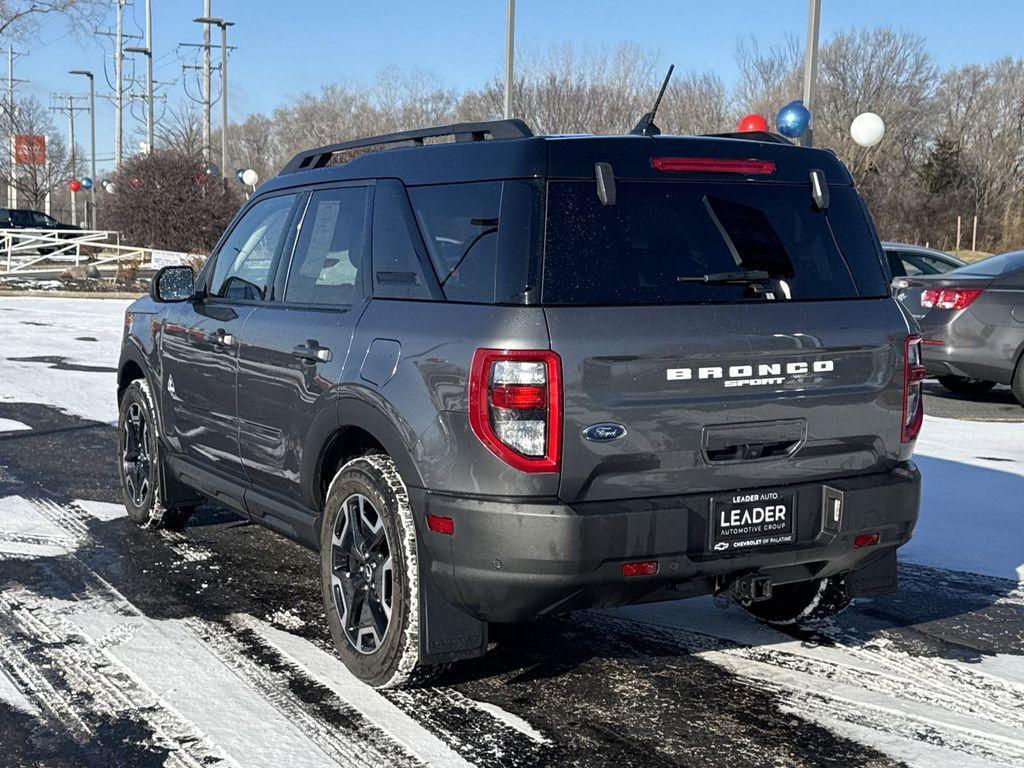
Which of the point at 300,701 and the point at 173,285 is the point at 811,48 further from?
the point at 300,701

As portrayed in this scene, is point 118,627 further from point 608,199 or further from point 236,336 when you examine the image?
point 608,199

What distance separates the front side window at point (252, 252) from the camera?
558 cm

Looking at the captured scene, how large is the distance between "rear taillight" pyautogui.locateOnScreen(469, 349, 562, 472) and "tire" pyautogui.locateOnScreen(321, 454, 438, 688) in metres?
0.54

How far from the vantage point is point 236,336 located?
18.1 ft

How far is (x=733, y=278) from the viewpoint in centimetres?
423

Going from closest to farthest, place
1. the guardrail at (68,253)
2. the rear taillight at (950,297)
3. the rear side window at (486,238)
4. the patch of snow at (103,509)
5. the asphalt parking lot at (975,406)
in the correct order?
the rear side window at (486,238) → the patch of snow at (103,509) → the asphalt parking lot at (975,406) → the rear taillight at (950,297) → the guardrail at (68,253)

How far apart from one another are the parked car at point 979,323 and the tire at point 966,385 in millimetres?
1384

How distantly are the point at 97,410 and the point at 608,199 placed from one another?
8.08m

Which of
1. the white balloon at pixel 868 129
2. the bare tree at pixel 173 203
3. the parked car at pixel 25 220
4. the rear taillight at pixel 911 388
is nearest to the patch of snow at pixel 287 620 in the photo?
the rear taillight at pixel 911 388

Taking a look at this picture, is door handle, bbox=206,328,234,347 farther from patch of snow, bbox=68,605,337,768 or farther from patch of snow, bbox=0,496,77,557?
patch of snow, bbox=0,496,77,557

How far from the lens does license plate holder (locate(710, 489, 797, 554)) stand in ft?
13.4

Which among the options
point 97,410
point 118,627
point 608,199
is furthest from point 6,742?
point 97,410

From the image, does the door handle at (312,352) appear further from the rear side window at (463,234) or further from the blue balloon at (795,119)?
the blue balloon at (795,119)

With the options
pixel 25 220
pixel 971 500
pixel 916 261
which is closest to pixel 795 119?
pixel 916 261
